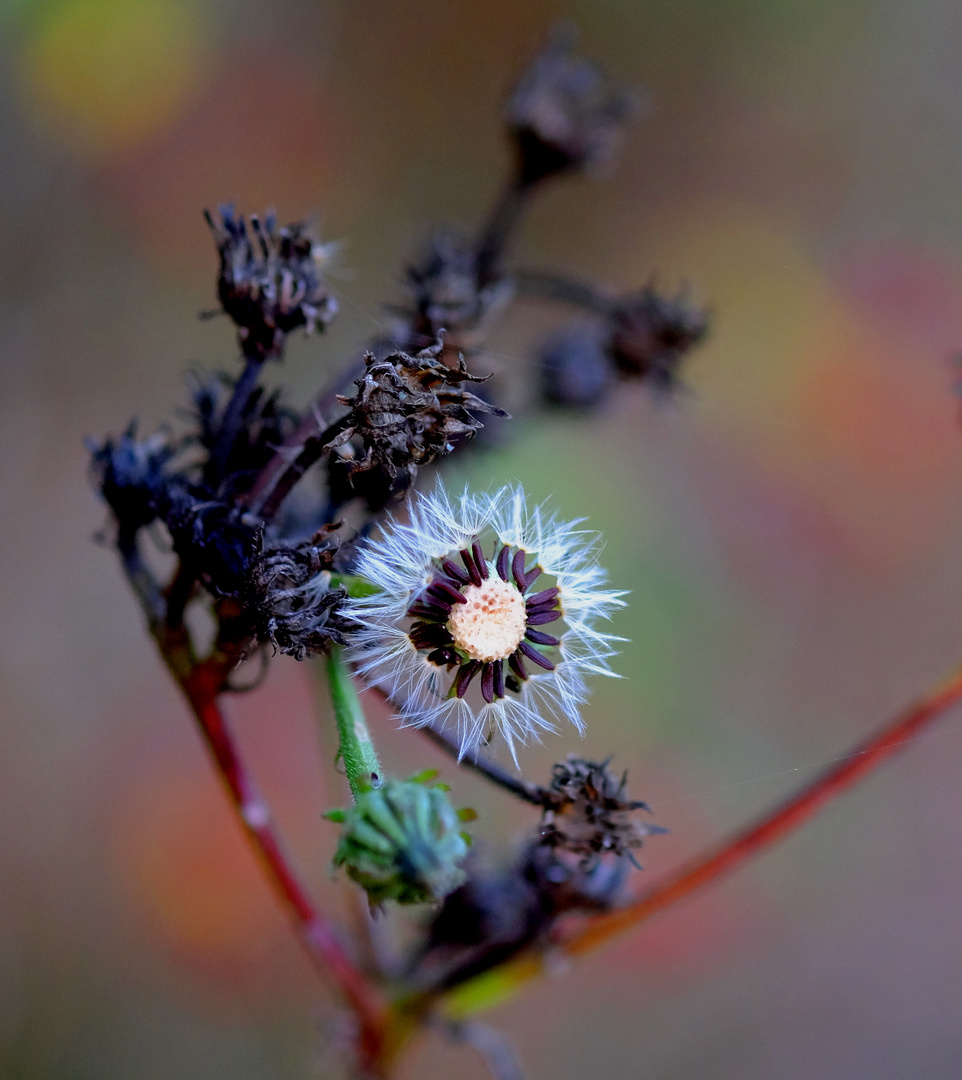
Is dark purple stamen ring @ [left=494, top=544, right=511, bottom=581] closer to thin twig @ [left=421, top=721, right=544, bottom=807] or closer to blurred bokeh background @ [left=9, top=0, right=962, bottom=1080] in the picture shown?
thin twig @ [left=421, top=721, right=544, bottom=807]

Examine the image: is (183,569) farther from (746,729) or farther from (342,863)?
(746,729)

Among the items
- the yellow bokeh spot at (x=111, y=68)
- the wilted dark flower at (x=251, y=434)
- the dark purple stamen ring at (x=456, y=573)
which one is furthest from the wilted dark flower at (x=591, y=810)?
the yellow bokeh spot at (x=111, y=68)

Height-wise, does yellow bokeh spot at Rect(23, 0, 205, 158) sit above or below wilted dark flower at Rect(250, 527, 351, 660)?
above

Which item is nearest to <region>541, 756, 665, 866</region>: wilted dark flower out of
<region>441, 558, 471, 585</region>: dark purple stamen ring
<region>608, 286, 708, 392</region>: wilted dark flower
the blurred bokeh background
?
<region>441, 558, 471, 585</region>: dark purple stamen ring

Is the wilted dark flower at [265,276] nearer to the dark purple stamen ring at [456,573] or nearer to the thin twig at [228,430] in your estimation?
the thin twig at [228,430]

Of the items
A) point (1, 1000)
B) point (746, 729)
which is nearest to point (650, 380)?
point (746, 729)
